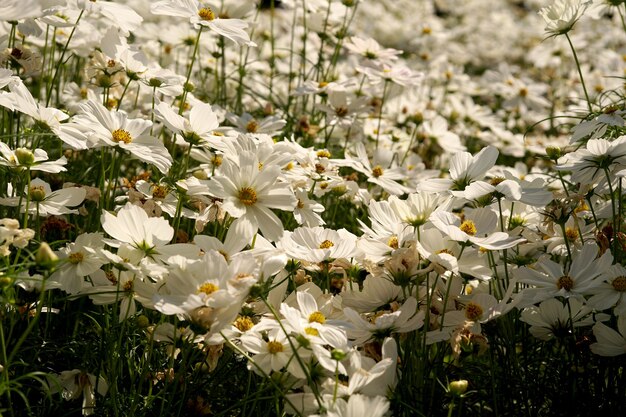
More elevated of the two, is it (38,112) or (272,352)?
(38,112)

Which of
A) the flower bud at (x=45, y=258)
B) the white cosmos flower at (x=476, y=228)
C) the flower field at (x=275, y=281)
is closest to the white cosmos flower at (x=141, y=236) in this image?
the flower field at (x=275, y=281)

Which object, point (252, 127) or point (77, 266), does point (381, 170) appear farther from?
point (77, 266)

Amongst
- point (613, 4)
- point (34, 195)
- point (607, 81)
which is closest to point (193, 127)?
point (34, 195)

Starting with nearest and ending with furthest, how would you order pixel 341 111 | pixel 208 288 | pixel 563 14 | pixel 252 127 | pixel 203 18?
pixel 208 288
pixel 203 18
pixel 563 14
pixel 252 127
pixel 341 111

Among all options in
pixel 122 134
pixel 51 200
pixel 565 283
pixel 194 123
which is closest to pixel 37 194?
pixel 51 200

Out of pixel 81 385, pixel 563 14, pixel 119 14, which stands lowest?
pixel 81 385
